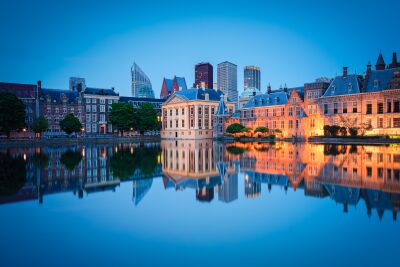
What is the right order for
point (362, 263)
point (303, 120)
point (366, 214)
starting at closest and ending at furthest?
point (362, 263), point (366, 214), point (303, 120)

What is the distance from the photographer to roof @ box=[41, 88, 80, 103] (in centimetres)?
7967

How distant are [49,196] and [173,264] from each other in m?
8.75

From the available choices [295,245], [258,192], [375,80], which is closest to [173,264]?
[295,245]

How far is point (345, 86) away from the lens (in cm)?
5838

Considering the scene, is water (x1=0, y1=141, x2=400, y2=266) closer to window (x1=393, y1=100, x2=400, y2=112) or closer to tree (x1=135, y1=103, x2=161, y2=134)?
window (x1=393, y1=100, x2=400, y2=112)

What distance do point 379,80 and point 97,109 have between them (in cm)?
6831

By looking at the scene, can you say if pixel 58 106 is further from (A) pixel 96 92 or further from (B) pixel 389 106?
(B) pixel 389 106

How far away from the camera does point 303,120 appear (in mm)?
62594

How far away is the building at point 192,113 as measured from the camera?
82.1 meters

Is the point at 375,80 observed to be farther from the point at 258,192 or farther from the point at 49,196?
the point at 49,196

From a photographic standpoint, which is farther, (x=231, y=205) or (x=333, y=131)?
(x=333, y=131)

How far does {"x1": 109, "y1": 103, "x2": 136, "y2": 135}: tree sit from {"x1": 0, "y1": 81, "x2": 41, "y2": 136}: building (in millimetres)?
18229

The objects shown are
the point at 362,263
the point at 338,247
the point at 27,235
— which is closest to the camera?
the point at 362,263

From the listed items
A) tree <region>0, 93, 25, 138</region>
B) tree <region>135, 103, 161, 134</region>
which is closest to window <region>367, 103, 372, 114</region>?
tree <region>135, 103, 161, 134</region>
